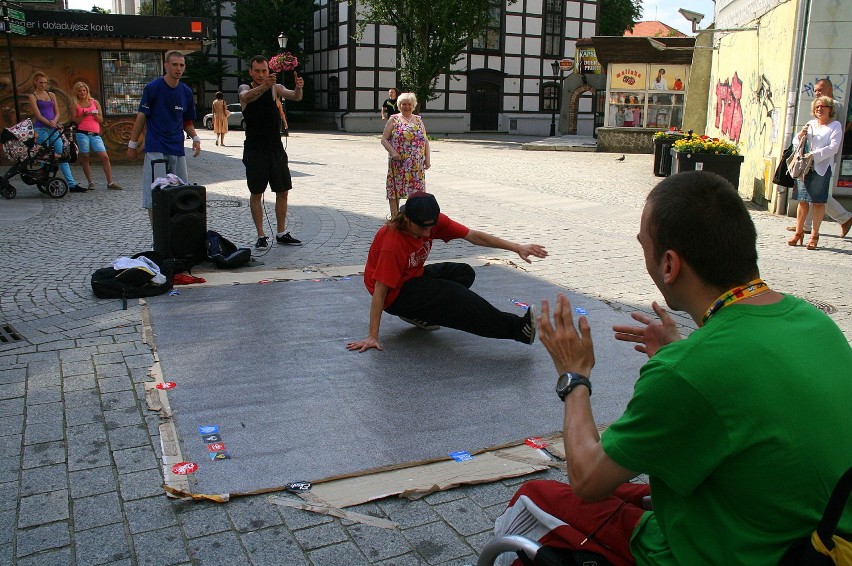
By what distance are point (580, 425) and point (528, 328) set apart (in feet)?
10.7

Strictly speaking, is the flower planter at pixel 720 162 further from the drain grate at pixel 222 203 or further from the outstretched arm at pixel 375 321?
the outstretched arm at pixel 375 321

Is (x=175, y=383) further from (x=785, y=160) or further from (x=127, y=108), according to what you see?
(x=127, y=108)

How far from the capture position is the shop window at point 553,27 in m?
47.2

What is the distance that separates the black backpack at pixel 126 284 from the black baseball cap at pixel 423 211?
2.77 meters

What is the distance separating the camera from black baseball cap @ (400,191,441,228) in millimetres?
4797

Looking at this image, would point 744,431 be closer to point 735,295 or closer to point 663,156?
point 735,295

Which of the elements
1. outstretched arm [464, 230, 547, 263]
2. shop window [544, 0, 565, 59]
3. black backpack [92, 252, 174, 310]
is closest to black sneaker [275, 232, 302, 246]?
black backpack [92, 252, 174, 310]

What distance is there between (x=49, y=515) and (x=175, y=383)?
4.82 ft

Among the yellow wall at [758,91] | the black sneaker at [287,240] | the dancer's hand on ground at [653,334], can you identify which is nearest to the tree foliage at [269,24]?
the yellow wall at [758,91]

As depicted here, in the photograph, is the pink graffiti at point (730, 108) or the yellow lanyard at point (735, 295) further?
the pink graffiti at point (730, 108)

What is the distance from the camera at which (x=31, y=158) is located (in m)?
12.6

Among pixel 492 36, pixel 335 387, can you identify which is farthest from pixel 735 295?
pixel 492 36

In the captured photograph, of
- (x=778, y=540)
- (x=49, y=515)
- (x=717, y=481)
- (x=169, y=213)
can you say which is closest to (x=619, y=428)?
(x=717, y=481)

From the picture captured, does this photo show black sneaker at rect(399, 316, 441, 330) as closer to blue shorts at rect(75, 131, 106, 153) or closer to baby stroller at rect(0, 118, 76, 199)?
baby stroller at rect(0, 118, 76, 199)
